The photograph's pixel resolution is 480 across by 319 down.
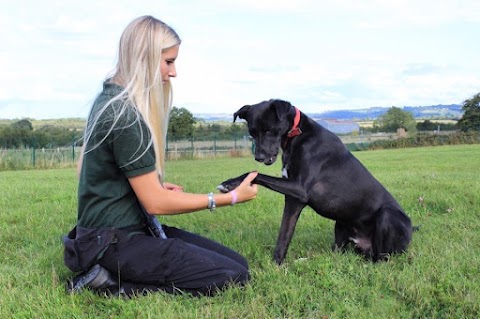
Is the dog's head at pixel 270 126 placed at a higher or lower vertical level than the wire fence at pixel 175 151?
higher

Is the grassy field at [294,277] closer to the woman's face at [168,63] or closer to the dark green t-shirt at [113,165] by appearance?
the dark green t-shirt at [113,165]

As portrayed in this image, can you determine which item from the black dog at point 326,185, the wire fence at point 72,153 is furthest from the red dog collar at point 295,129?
the wire fence at point 72,153

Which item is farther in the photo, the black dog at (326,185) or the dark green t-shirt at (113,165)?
the black dog at (326,185)

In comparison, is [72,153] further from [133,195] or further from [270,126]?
[133,195]

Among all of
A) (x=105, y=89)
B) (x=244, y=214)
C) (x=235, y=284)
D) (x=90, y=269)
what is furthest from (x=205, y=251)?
(x=244, y=214)

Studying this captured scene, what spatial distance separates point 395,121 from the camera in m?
42.2

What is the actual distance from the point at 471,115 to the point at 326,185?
36.1 m

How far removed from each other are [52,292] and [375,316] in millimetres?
2247

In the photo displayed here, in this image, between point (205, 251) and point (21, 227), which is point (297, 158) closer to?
point (205, 251)

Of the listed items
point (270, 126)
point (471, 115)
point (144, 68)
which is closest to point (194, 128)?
point (471, 115)

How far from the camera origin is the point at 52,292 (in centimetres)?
365

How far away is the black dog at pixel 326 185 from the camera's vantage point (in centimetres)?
452

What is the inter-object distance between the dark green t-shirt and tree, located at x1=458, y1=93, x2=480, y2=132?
35065 mm

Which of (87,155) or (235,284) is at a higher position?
(87,155)
